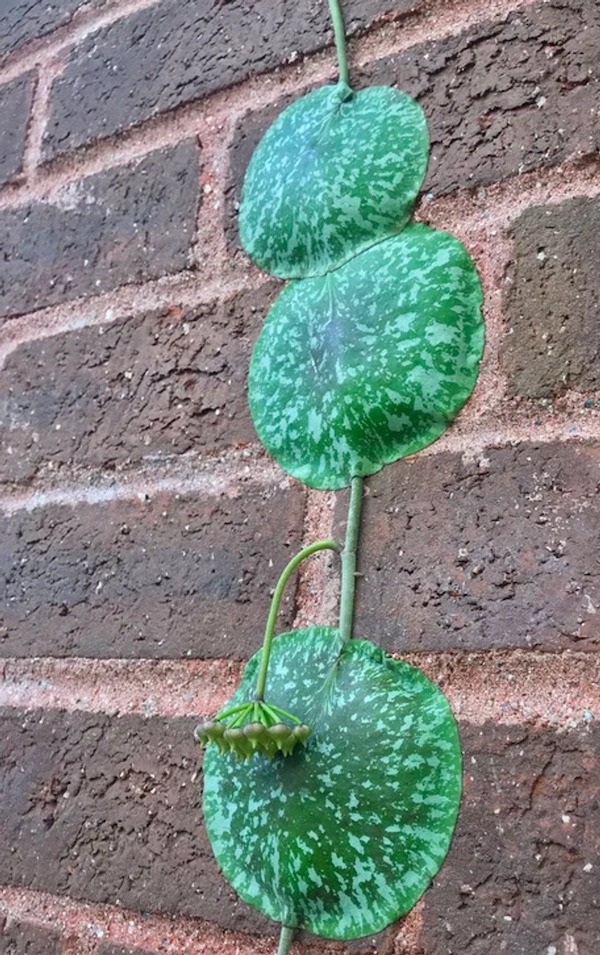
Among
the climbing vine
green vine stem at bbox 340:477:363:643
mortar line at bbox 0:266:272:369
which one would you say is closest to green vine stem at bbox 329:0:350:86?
the climbing vine

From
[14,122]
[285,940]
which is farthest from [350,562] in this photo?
[14,122]

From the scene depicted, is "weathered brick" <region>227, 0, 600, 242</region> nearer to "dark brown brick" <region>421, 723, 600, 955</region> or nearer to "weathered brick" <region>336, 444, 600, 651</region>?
"weathered brick" <region>336, 444, 600, 651</region>

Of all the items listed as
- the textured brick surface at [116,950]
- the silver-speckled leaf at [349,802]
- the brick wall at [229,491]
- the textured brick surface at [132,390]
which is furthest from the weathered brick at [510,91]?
the textured brick surface at [116,950]

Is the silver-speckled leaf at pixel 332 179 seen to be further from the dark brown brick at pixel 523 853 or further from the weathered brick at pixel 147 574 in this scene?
the dark brown brick at pixel 523 853

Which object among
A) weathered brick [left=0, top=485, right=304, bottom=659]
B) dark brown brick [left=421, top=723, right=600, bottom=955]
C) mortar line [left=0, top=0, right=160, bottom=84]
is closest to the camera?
dark brown brick [left=421, top=723, right=600, bottom=955]

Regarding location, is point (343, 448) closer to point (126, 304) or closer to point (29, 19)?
point (126, 304)

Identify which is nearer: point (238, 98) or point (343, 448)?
point (343, 448)
